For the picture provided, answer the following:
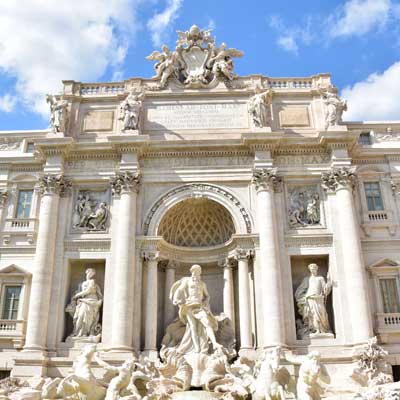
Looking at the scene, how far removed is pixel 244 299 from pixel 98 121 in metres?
11.1

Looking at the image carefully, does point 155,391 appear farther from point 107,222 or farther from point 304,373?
point 107,222

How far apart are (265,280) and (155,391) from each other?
619 centimetres

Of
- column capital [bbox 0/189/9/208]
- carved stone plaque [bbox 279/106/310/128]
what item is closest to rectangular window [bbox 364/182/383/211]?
carved stone plaque [bbox 279/106/310/128]

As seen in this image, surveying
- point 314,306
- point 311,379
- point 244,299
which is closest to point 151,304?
point 244,299

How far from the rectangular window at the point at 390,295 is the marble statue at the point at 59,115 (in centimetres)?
1614

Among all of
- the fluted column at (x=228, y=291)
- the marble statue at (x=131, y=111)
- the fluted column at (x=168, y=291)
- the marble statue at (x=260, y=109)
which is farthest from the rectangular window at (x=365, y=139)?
the fluted column at (x=168, y=291)

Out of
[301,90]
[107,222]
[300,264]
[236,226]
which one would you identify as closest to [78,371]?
[107,222]

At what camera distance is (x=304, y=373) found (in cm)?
1538

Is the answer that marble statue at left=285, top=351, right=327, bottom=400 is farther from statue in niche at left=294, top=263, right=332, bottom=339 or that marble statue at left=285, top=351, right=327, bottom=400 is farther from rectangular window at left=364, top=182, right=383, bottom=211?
rectangular window at left=364, top=182, right=383, bottom=211

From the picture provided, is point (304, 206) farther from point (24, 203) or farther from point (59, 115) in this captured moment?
point (24, 203)

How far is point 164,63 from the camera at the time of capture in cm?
2495

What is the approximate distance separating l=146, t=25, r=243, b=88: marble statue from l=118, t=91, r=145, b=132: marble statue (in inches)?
68.0

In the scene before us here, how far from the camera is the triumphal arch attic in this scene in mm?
19281

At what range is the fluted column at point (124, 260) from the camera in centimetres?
1959
